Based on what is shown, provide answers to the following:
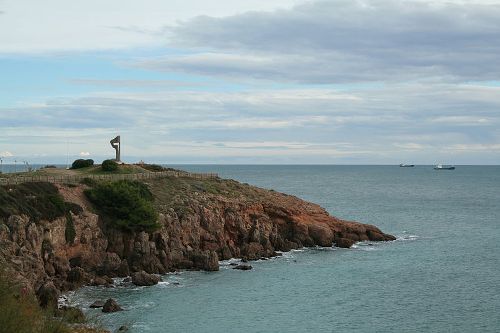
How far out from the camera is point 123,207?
78.1 m

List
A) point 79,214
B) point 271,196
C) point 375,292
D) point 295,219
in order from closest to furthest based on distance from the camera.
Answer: point 375,292, point 79,214, point 295,219, point 271,196

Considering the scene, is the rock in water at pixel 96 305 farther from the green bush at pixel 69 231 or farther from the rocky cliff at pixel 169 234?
the green bush at pixel 69 231

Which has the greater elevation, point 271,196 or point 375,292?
point 271,196

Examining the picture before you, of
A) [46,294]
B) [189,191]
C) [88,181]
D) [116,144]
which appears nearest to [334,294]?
[46,294]

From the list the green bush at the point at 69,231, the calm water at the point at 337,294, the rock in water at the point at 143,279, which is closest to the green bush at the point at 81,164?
the green bush at the point at 69,231

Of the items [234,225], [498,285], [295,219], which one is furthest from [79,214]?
[498,285]

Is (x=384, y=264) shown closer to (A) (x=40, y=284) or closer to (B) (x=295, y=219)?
(B) (x=295, y=219)

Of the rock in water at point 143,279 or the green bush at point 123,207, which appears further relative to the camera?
the green bush at point 123,207

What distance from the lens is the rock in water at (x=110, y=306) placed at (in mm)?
56062

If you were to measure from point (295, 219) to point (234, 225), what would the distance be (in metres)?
10.7

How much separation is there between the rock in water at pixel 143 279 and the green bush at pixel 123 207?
389 inches

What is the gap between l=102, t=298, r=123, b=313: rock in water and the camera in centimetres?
5606

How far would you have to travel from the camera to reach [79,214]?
74.6 meters

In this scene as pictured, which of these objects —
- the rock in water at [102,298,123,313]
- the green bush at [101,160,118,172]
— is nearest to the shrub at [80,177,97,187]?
the green bush at [101,160,118,172]
